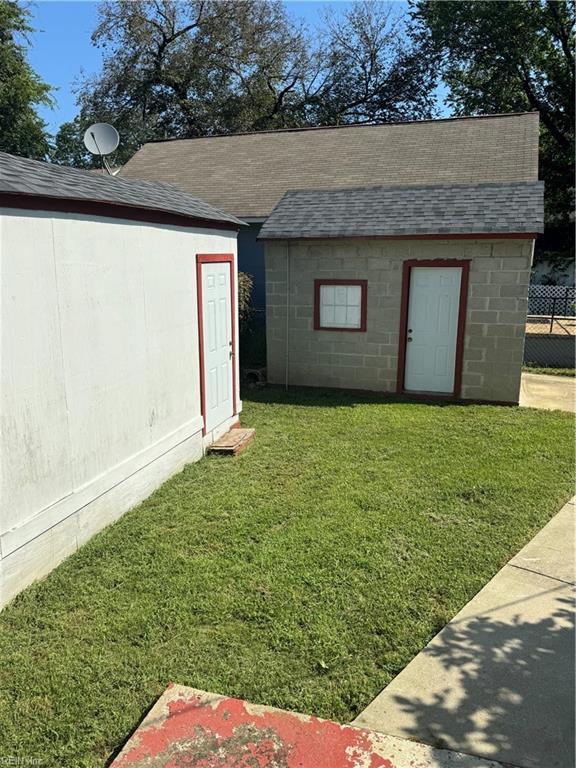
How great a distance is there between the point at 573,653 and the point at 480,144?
519 inches

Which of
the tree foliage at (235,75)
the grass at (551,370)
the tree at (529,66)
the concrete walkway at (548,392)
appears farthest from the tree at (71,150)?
the concrete walkway at (548,392)

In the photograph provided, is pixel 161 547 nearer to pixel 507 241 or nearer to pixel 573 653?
pixel 573 653

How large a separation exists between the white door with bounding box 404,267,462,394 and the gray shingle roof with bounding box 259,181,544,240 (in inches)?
31.1

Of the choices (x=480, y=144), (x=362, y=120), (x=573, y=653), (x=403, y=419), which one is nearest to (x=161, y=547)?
(x=573, y=653)

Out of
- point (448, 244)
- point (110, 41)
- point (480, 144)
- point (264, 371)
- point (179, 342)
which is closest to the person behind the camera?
point (179, 342)

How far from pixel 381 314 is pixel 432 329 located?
2.99 ft

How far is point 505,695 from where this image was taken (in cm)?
323

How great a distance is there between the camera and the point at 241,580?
172 inches

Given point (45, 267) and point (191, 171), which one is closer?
point (45, 267)

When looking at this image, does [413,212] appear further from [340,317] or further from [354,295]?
[340,317]

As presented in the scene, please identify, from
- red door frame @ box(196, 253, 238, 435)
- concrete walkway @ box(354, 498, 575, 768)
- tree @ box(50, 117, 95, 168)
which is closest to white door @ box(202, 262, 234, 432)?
red door frame @ box(196, 253, 238, 435)

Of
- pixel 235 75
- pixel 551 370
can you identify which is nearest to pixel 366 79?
pixel 235 75

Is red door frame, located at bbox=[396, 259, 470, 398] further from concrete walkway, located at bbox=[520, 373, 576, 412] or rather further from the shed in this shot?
the shed

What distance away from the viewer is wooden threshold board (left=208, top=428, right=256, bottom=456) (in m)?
7.21
